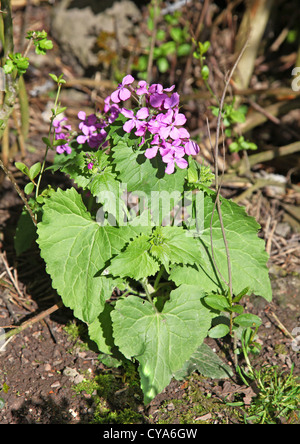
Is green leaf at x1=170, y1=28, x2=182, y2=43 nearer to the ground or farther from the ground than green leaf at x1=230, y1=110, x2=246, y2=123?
farther from the ground

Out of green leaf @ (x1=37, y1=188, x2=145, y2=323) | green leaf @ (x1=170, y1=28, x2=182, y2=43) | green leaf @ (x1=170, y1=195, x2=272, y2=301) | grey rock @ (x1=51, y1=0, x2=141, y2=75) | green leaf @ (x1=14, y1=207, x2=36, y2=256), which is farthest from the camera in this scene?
grey rock @ (x1=51, y1=0, x2=141, y2=75)

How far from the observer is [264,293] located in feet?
7.18


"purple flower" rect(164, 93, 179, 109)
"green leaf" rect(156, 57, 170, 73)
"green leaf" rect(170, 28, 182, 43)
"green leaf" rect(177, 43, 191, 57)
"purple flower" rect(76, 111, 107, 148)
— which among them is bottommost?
"purple flower" rect(76, 111, 107, 148)

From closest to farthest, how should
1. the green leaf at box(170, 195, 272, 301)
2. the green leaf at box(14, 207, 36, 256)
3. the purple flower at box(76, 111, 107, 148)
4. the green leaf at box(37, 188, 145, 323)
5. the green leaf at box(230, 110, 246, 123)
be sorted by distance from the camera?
the green leaf at box(37, 188, 145, 323) < the green leaf at box(170, 195, 272, 301) < the purple flower at box(76, 111, 107, 148) < the green leaf at box(14, 207, 36, 256) < the green leaf at box(230, 110, 246, 123)

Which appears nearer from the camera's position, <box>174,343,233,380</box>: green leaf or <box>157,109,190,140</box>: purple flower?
<box>157,109,190,140</box>: purple flower

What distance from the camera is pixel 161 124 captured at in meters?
1.92

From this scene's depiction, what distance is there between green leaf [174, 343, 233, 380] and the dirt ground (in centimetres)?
5

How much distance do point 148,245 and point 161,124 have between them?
529 mm

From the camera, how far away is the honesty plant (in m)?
1.97

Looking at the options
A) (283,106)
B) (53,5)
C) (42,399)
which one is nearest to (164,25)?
(53,5)

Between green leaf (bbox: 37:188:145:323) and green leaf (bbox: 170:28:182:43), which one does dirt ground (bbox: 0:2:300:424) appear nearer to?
green leaf (bbox: 37:188:145:323)

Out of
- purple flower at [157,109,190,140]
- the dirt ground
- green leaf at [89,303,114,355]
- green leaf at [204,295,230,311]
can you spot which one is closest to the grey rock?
the dirt ground

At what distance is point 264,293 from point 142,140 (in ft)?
3.03
